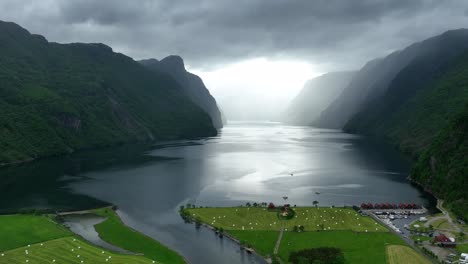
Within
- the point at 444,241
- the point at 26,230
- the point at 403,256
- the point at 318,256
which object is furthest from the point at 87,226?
the point at 444,241

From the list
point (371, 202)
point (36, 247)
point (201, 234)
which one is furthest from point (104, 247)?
point (371, 202)

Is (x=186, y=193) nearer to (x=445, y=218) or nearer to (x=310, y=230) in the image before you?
(x=310, y=230)

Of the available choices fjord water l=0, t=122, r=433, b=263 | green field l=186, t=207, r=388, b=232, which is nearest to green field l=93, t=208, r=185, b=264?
fjord water l=0, t=122, r=433, b=263

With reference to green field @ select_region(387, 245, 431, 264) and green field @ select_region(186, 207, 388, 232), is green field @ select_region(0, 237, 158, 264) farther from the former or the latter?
green field @ select_region(387, 245, 431, 264)

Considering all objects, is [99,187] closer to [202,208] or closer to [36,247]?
[202,208]

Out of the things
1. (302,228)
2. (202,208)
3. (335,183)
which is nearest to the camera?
(302,228)

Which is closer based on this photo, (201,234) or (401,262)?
(401,262)

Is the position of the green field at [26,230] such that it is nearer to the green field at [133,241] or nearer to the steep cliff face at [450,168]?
the green field at [133,241]
